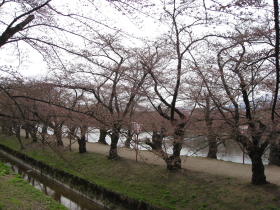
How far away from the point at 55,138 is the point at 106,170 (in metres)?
7.04

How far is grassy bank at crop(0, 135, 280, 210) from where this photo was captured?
6.81 meters

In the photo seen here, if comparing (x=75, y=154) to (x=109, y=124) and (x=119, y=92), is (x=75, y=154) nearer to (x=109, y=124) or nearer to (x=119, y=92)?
(x=119, y=92)

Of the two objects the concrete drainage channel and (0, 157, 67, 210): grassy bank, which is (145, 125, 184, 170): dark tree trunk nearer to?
the concrete drainage channel

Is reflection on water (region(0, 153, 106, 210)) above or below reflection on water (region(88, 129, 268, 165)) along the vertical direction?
below

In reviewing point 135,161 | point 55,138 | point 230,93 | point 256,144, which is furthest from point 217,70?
point 135,161

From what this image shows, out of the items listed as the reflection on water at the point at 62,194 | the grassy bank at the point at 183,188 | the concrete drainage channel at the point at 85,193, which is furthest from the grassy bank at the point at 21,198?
the grassy bank at the point at 183,188

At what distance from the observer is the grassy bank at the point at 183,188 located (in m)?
6.81

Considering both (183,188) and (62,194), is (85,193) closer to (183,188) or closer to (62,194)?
(62,194)

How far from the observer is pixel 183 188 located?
825 centimetres

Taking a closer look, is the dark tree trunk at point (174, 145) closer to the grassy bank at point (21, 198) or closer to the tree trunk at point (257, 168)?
the tree trunk at point (257, 168)

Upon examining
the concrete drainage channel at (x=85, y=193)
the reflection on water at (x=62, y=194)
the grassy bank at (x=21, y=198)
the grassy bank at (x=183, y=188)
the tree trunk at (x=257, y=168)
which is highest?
the tree trunk at (x=257, y=168)

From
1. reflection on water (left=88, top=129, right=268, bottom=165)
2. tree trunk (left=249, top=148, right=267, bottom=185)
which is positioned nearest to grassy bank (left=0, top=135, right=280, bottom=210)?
tree trunk (left=249, top=148, right=267, bottom=185)

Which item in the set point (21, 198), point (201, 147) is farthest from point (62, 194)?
point (201, 147)

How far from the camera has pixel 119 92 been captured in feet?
38.1
